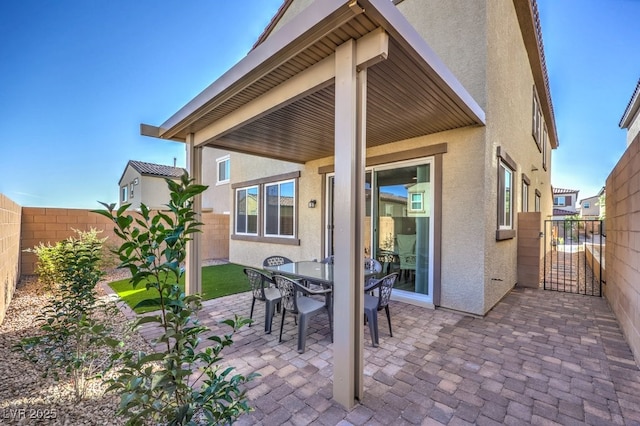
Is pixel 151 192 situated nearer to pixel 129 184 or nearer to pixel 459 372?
pixel 129 184

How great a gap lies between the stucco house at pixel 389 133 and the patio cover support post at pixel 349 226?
0.01 m

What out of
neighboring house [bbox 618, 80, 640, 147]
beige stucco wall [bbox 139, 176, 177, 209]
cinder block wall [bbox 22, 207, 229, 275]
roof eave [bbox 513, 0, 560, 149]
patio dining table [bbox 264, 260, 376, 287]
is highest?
roof eave [bbox 513, 0, 560, 149]

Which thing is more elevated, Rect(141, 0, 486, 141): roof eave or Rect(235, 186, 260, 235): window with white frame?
Rect(141, 0, 486, 141): roof eave

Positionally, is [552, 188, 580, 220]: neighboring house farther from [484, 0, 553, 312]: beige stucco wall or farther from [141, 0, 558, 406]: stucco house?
[484, 0, 553, 312]: beige stucco wall

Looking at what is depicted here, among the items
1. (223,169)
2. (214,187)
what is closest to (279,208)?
(223,169)

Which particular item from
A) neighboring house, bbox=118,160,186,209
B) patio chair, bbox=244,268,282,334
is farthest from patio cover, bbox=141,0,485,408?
neighboring house, bbox=118,160,186,209

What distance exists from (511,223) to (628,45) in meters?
9.58

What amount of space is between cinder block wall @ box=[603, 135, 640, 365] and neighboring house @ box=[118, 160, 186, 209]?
17198 millimetres

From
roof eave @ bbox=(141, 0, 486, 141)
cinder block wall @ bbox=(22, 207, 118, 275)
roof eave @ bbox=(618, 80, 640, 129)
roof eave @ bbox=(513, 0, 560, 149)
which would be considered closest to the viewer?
roof eave @ bbox=(141, 0, 486, 141)

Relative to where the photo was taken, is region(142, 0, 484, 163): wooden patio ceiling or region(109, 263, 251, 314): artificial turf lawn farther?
region(109, 263, 251, 314): artificial turf lawn

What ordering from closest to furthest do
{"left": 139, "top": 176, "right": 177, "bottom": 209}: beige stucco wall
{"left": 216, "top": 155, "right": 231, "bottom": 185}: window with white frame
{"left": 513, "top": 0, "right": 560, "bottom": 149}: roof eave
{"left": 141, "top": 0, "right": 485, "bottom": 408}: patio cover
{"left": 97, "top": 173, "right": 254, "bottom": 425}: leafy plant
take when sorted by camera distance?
1. {"left": 97, "top": 173, "right": 254, "bottom": 425}: leafy plant
2. {"left": 141, "top": 0, "right": 485, "bottom": 408}: patio cover
3. {"left": 513, "top": 0, "right": 560, "bottom": 149}: roof eave
4. {"left": 216, "top": 155, "right": 231, "bottom": 185}: window with white frame
5. {"left": 139, "top": 176, "right": 177, "bottom": 209}: beige stucco wall

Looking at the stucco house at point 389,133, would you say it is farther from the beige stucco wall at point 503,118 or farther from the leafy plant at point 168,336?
the leafy plant at point 168,336

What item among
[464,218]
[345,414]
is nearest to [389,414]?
[345,414]

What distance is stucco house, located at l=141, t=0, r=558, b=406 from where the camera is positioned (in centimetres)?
250
